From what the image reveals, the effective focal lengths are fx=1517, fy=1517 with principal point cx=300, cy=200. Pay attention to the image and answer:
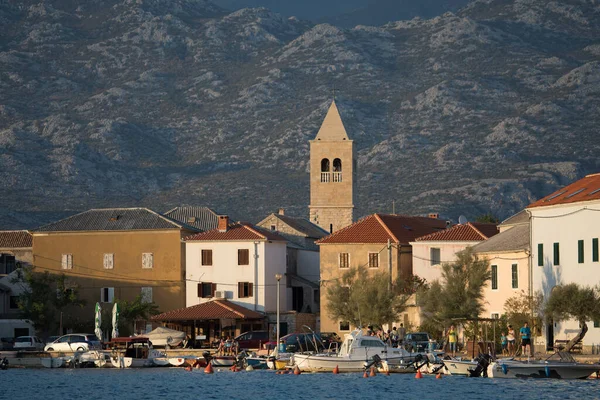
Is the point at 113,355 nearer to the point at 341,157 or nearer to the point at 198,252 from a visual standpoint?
the point at 198,252

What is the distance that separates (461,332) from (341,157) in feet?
156

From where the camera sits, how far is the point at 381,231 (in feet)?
319

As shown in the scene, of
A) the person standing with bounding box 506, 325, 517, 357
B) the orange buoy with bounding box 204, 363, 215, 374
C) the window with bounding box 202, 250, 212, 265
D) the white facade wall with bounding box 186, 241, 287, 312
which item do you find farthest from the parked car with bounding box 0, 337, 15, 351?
the person standing with bounding box 506, 325, 517, 357

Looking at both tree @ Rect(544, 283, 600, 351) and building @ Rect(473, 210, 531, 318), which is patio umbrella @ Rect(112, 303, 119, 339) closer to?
building @ Rect(473, 210, 531, 318)

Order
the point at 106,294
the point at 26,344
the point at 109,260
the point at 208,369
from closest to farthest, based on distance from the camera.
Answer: the point at 208,369
the point at 26,344
the point at 106,294
the point at 109,260

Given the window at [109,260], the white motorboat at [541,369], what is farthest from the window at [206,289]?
the white motorboat at [541,369]

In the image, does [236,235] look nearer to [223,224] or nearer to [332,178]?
[223,224]

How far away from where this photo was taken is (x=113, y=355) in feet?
276

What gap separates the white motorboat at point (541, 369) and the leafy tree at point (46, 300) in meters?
40.3

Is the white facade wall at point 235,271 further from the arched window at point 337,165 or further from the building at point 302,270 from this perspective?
the arched window at point 337,165

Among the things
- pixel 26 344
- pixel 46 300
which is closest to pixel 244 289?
pixel 46 300

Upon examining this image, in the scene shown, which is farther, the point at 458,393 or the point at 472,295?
the point at 472,295

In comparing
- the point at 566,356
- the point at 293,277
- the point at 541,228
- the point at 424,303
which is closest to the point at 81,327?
the point at 293,277

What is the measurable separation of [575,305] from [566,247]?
19.0ft
